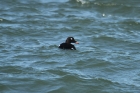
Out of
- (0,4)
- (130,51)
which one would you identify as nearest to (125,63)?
(130,51)

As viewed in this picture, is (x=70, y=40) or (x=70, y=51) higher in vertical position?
(x=70, y=40)

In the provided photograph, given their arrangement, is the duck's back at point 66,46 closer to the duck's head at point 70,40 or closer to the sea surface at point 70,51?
the sea surface at point 70,51

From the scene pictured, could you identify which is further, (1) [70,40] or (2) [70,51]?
(1) [70,40]

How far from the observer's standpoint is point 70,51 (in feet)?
54.5

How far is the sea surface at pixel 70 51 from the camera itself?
1361cm

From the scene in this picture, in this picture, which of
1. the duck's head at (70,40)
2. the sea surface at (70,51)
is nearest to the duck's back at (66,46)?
the sea surface at (70,51)

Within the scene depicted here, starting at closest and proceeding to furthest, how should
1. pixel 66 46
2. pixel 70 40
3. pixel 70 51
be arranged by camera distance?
1. pixel 70 51
2. pixel 66 46
3. pixel 70 40

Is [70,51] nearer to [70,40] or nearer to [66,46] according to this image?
[66,46]

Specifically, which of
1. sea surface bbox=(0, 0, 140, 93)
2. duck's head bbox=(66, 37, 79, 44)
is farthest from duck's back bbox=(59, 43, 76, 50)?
duck's head bbox=(66, 37, 79, 44)

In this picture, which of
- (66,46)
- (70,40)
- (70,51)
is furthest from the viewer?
Result: (70,40)

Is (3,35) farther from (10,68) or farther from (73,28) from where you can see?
(10,68)

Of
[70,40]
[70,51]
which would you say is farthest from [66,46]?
[70,40]

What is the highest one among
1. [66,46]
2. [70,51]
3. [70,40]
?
[70,40]

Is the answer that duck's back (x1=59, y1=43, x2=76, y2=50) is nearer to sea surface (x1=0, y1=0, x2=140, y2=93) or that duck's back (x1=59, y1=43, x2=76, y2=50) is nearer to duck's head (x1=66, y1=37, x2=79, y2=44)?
sea surface (x1=0, y1=0, x2=140, y2=93)
